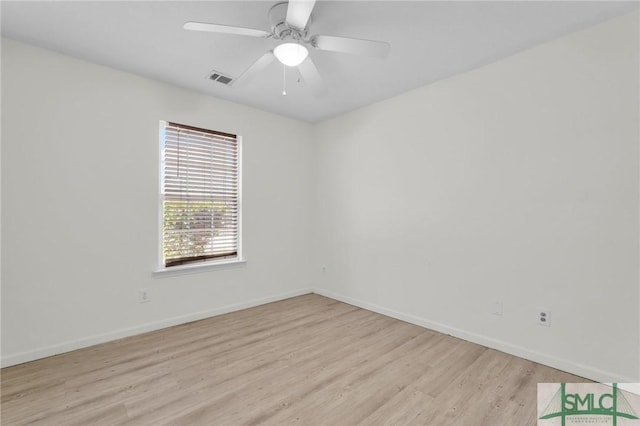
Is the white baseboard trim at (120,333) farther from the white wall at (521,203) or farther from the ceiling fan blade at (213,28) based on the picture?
the ceiling fan blade at (213,28)

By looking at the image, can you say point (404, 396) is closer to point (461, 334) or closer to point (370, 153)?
point (461, 334)

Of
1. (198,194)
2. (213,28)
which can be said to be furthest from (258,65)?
(198,194)

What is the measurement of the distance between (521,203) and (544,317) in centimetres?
93

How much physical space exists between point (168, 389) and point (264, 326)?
48.9 inches

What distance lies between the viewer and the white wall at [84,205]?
95.6 inches

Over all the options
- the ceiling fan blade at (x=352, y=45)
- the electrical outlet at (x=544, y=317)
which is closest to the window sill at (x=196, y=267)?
the ceiling fan blade at (x=352, y=45)

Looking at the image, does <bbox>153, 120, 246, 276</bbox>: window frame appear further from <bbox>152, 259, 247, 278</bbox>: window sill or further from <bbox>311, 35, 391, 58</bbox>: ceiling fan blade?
<bbox>311, 35, 391, 58</bbox>: ceiling fan blade

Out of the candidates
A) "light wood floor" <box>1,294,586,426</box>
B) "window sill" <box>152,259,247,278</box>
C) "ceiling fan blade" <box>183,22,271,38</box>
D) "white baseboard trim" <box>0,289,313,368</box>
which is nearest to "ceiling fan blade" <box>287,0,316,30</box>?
"ceiling fan blade" <box>183,22,271,38</box>

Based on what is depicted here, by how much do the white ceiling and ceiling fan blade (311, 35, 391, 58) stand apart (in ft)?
0.82

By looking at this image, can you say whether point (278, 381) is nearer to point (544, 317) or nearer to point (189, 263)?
point (189, 263)

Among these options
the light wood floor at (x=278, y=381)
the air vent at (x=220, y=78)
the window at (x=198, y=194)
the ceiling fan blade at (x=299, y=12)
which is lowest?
the light wood floor at (x=278, y=381)

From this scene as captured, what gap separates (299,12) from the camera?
1.71 m

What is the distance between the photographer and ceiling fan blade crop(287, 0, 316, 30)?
1605 mm

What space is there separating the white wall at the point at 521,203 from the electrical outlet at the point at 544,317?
0.04 meters
